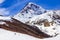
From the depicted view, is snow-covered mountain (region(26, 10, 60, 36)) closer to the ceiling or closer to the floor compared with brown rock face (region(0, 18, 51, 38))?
closer to the ceiling

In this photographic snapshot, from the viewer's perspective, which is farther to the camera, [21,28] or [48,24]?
[48,24]

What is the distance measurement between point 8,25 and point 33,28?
0.79 meters

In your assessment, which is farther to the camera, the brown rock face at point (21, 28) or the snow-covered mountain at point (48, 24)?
the snow-covered mountain at point (48, 24)

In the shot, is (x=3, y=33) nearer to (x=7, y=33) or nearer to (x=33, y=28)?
(x=7, y=33)

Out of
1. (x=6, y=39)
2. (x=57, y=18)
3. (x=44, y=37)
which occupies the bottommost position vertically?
(x=6, y=39)

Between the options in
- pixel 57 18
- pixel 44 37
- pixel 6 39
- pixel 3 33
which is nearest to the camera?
pixel 6 39

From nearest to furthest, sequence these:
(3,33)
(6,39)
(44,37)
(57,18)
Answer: (6,39) → (3,33) → (44,37) → (57,18)

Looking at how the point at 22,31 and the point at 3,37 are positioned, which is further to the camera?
the point at 22,31

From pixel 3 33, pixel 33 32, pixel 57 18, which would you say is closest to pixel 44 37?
pixel 33 32

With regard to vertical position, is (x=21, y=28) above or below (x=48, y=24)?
below

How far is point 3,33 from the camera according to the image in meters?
6.07

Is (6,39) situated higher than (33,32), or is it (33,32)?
(33,32)

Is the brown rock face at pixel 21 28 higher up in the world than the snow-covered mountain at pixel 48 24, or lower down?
lower down

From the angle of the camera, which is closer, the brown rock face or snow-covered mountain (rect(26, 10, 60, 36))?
the brown rock face
